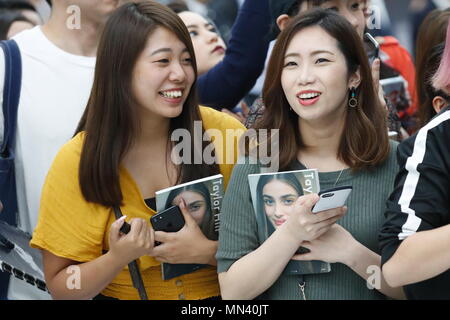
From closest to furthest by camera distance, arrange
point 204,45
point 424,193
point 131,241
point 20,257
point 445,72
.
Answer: point 424,193, point 445,72, point 131,241, point 20,257, point 204,45

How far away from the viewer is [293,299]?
89.8 inches

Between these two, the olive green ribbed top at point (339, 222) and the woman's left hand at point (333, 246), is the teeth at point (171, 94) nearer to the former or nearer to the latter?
the olive green ribbed top at point (339, 222)

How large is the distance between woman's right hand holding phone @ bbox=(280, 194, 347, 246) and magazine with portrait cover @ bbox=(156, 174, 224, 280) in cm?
33

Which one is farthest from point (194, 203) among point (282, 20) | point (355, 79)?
point (282, 20)

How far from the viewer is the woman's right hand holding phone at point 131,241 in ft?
7.79

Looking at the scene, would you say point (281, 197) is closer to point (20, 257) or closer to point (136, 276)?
point (136, 276)

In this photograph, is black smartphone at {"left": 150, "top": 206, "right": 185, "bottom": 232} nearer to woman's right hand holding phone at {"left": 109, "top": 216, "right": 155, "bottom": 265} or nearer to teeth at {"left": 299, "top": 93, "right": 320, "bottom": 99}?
woman's right hand holding phone at {"left": 109, "top": 216, "right": 155, "bottom": 265}

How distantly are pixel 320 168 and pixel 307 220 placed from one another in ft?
0.90

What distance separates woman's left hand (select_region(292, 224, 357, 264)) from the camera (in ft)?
7.30

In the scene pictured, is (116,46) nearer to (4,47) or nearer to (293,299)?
(4,47)

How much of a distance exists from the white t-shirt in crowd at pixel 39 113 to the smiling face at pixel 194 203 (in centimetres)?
78

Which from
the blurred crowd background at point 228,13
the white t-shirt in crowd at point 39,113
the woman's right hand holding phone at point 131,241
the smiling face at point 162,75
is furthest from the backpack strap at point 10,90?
the blurred crowd background at point 228,13

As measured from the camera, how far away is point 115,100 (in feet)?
8.37
